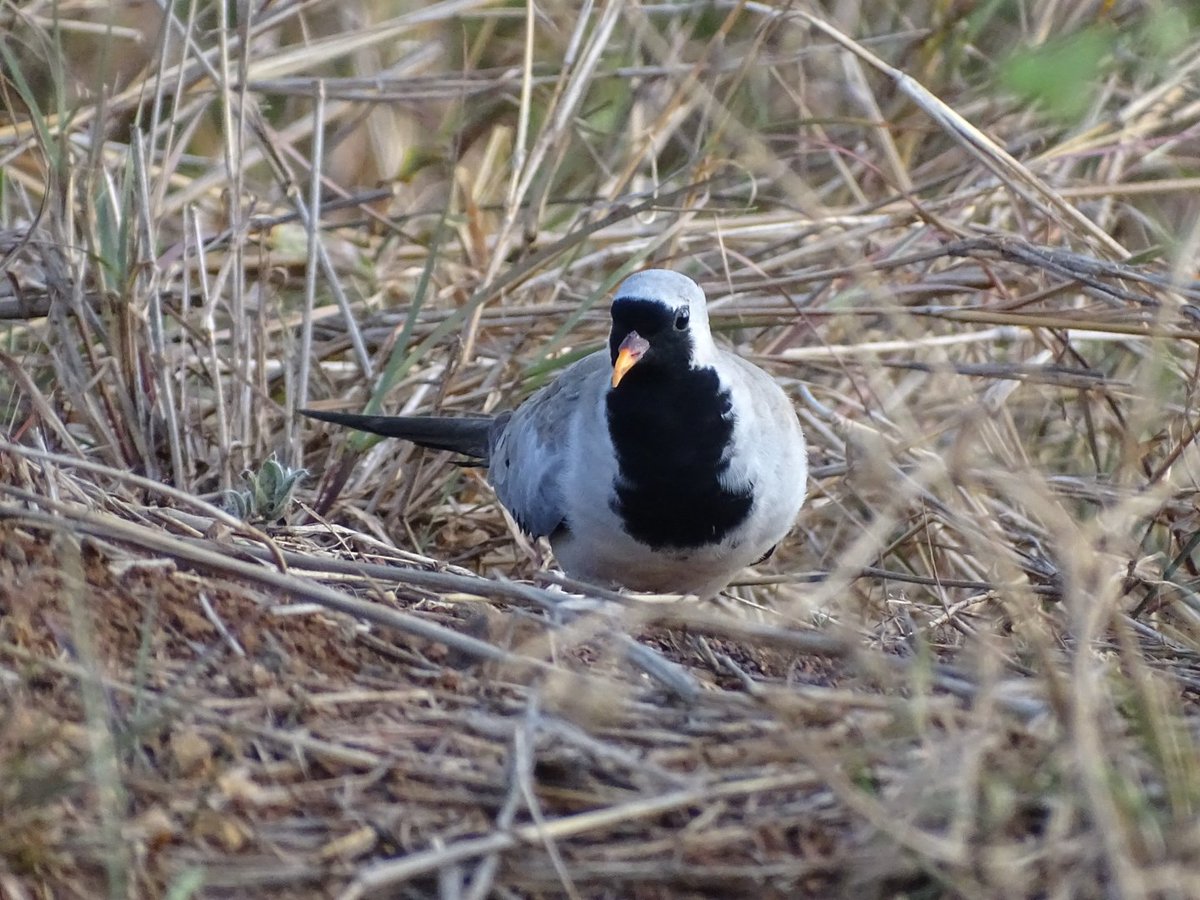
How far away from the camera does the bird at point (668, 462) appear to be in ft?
10.5

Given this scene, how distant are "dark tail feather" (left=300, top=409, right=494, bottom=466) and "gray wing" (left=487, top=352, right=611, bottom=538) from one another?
0.10m

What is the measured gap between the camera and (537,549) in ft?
13.0

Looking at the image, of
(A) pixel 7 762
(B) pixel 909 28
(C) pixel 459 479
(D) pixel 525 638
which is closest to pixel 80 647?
(A) pixel 7 762

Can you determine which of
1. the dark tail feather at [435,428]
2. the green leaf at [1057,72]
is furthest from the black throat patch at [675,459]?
the green leaf at [1057,72]

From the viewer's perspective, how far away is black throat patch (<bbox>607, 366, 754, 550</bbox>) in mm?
3201

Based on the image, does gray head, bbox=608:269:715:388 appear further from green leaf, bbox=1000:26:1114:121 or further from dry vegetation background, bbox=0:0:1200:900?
green leaf, bbox=1000:26:1114:121

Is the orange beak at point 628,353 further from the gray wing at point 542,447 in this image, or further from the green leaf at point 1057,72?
the green leaf at point 1057,72

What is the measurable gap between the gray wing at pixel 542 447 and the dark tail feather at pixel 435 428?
0.10 metres

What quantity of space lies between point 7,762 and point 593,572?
5.49ft

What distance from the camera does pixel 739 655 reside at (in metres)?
2.91

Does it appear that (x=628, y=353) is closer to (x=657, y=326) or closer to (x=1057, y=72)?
(x=657, y=326)

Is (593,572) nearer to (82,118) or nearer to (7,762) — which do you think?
(7,762)

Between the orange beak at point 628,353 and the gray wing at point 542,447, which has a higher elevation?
the orange beak at point 628,353

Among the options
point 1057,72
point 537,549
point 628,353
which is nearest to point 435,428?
point 537,549
